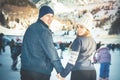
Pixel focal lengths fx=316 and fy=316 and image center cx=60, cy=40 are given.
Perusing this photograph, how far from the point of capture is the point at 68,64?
2.13 m

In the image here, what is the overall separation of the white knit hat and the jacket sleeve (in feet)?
0.78

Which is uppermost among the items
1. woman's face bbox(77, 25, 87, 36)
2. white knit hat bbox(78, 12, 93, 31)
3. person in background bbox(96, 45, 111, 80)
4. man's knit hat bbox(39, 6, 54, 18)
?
man's knit hat bbox(39, 6, 54, 18)

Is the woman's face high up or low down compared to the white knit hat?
down

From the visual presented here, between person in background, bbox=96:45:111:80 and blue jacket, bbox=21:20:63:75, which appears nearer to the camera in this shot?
blue jacket, bbox=21:20:63:75

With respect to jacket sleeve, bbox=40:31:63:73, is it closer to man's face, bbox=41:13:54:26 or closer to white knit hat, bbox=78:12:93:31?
man's face, bbox=41:13:54:26

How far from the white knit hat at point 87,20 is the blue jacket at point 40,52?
24cm

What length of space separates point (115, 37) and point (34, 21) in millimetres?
569

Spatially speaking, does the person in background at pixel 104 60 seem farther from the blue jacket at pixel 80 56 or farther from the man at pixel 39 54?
the man at pixel 39 54

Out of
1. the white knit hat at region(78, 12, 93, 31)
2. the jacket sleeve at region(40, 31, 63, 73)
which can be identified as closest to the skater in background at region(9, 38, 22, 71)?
the jacket sleeve at region(40, 31, 63, 73)

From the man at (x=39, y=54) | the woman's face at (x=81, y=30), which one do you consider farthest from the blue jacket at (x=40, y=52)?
the woman's face at (x=81, y=30)

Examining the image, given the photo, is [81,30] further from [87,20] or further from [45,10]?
[45,10]

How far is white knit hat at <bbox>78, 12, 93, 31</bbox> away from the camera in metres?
2.16

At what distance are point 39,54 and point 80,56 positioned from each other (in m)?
0.28

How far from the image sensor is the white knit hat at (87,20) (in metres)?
2.16
